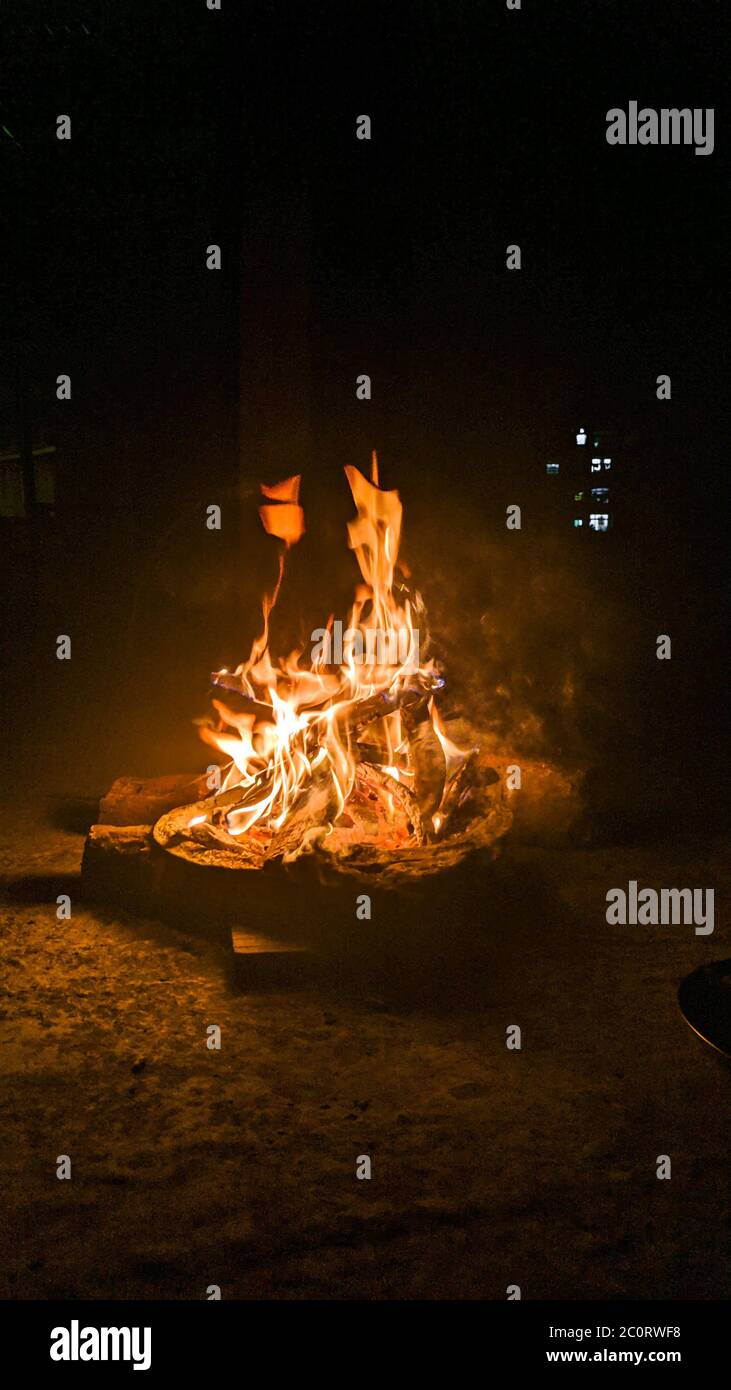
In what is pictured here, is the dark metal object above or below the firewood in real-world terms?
above

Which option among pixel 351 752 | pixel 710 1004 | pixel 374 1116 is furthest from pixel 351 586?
pixel 710 1004

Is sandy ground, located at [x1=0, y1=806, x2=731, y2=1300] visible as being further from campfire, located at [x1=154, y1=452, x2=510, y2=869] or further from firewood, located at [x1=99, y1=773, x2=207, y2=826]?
firewood, located at [x1=99, y1=773, x2=207, y2=826]

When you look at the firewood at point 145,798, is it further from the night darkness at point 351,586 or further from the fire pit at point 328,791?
the night darkness at point 351,586

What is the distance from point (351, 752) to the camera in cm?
464

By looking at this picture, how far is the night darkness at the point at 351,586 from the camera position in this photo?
2.75 metres

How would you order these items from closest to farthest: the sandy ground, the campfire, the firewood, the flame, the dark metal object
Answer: the dark metal object < the sandy ground < the campfire < the flame < the firewood

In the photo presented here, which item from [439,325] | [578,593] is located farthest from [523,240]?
[578,593]

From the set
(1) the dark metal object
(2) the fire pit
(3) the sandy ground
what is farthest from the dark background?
(1) the dark metal object

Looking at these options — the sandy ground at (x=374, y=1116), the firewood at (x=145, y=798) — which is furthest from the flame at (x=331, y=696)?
the sandy ground at (x=374, y=1116)

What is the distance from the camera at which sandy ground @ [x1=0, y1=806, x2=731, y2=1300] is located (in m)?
2.47

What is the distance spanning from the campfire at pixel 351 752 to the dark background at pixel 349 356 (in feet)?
2.96

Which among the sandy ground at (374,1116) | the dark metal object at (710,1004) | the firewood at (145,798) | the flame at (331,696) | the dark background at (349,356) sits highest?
the dark background at (349,356)

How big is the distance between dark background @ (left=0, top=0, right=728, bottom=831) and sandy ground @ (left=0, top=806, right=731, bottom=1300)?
219cm
